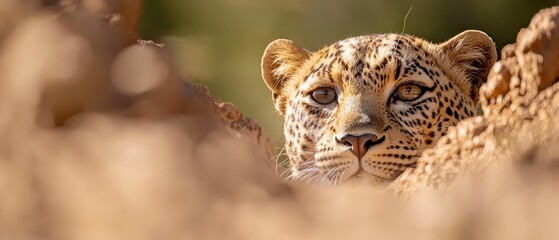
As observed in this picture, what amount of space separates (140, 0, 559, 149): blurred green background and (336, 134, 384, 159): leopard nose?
14.9ft

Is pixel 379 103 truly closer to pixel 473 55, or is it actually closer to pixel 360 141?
Result: pixel 360 141

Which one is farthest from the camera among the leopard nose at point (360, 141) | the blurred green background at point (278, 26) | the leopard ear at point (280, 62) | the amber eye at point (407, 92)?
the blurred green background at point (278, 26)

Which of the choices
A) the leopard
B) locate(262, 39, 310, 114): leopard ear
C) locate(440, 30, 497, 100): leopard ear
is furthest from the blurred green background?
locate(440, 30, 497, 100): leopard ear

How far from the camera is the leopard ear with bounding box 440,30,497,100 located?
4.80m

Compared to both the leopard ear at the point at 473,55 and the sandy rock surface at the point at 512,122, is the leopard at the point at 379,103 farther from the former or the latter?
the sandy rock surface at the point at 512,122

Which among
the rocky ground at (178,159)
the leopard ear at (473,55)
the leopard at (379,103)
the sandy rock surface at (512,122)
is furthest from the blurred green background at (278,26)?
the sandy rock surface at (512,122)

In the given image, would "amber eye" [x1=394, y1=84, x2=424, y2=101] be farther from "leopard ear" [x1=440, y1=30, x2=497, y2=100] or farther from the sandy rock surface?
the sandy rock surface

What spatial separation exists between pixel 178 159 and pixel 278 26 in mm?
7810

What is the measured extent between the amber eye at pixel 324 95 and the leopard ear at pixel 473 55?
0.48m

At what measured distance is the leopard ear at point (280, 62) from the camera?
207 inches

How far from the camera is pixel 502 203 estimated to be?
218 centimetres

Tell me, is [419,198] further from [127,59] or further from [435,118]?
[435,118]

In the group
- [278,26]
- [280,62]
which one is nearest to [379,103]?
[280,62]

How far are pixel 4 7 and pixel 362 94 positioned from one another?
1.98 meters
